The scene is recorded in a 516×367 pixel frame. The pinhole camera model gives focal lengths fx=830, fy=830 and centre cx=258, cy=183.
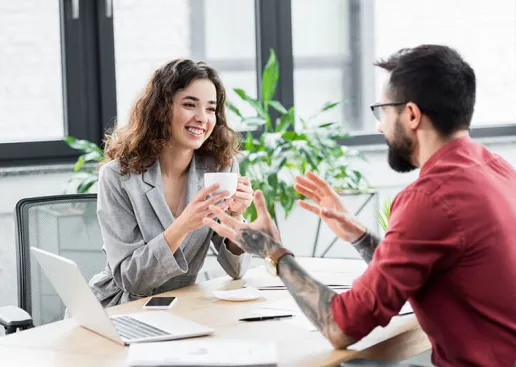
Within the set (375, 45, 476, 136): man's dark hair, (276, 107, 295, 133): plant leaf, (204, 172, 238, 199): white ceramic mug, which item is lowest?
(204, 172, 238, 199): white ceramic mug

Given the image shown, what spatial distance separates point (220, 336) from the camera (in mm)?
1791

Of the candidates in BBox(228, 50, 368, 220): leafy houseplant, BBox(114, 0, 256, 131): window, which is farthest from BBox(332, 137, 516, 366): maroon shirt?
BBox(114, 0, 256, 131): window

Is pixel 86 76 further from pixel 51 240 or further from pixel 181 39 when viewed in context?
pixel 51 240

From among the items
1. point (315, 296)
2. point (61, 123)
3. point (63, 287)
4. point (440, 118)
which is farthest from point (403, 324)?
point (61, 123)

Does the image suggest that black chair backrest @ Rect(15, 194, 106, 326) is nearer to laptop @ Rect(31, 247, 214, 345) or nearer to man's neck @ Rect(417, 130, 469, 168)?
laptop @ Rect(31, 247, 214, 345)

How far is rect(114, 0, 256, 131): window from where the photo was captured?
4152 mm

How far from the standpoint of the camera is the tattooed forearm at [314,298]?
166 cm

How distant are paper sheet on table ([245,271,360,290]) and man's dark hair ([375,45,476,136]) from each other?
723 mm

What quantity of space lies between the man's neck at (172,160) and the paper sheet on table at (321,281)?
43 centimetres

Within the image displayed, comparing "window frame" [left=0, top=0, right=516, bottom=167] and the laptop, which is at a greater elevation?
"window frame" [left=0, top=0, right=516, bottom=167]

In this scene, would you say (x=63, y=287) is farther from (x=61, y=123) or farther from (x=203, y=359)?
(x=61, y=123)

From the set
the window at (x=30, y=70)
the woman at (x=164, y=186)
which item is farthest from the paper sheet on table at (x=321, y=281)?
the window at (x=30, y=70)

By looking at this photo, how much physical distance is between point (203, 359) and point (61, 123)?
9.13 ft

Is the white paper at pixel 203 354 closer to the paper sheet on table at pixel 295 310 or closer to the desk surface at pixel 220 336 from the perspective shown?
the desk surface at pixel 220 336
